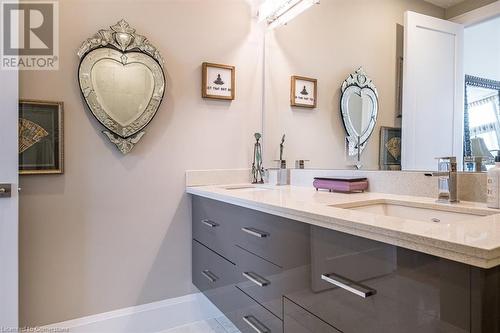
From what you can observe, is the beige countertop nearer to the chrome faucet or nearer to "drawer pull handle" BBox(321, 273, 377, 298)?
the chrome faucet

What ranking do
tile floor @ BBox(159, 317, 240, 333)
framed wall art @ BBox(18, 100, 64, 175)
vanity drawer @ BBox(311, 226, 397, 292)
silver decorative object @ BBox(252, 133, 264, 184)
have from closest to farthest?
vanity drawer @ BBox(311, 226, 397, 292)
framed wall art @ BBox(18, 100, 64, 175)
tile floor @ BBox(159, 317, 240, 333)
silver decorative object @ BBox(252, 133, 264, 184)

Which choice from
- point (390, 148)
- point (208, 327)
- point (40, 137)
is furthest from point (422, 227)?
point (40, 137)

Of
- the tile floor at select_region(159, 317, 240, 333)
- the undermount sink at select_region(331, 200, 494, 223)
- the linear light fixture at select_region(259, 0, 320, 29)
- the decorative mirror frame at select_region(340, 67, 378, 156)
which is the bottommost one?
the tile floor at select_region(159, 317, 240, 333)

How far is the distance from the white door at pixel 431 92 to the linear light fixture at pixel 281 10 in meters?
0.77

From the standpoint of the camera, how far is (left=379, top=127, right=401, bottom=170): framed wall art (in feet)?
4.88

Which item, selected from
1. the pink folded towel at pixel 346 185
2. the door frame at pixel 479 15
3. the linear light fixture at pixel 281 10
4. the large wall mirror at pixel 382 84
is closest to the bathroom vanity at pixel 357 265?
the pink folded towel at pixel 346 185

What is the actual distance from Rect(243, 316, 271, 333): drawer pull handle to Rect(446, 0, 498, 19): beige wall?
1465 mm

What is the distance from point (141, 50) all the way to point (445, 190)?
5.58 feet

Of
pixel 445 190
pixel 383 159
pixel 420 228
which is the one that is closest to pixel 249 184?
pixel 383 159

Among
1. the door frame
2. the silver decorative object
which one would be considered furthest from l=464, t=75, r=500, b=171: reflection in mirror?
the silver decorative object

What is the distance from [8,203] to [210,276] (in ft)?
3.48

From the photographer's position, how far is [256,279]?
4.48 feet

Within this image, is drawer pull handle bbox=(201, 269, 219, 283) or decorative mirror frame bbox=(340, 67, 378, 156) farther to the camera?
drawer pull handle bbox=(201, 269, 219, 283)

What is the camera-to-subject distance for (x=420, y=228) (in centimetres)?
79
